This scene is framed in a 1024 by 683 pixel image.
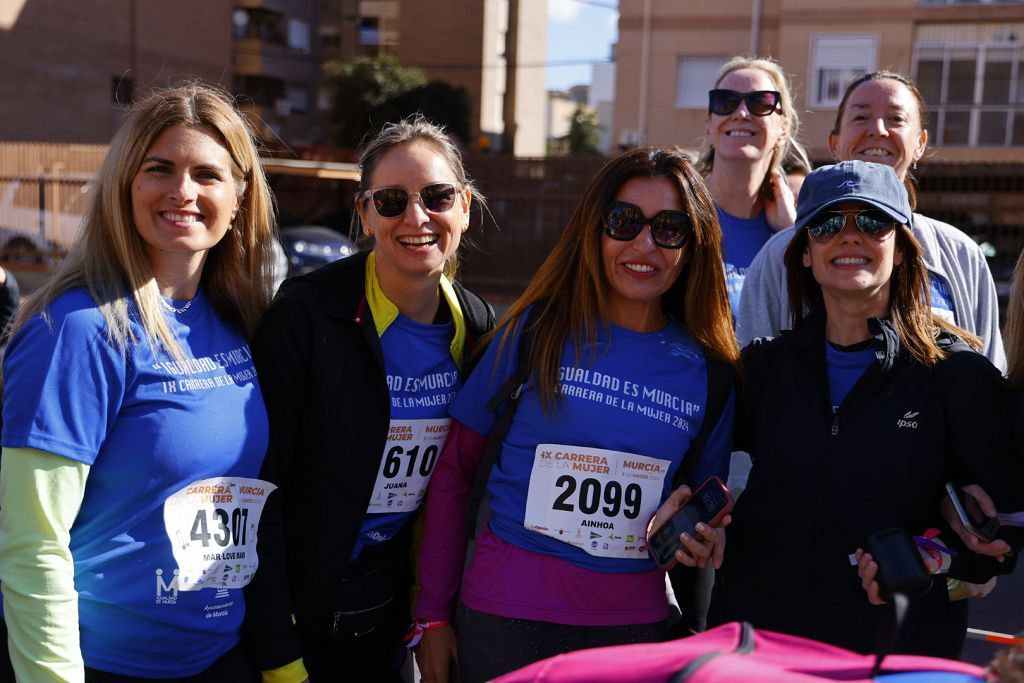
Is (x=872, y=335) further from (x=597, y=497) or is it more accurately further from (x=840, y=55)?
(x=840, y=55)

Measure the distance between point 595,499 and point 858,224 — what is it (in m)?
1.09

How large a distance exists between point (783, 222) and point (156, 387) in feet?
9.13

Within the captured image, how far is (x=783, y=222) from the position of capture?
3.98m

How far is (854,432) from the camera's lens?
2486mm

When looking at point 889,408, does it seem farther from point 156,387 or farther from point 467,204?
point 156,387

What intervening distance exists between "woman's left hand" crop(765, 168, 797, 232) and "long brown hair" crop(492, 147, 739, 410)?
1340 mm

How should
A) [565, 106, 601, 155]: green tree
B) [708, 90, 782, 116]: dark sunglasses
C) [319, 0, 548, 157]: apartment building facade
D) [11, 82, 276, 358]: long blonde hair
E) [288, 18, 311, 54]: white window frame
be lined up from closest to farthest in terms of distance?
[11, 82, 276, 358]: long blonde hair, [708, 90, 782, 116]: dark sunglasses, [319, 0, 548, 157]: apartment building facade, [288, 18, 311, 54]: white window frame, [565, 106, 601, 155]: green tree

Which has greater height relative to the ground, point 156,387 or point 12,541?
point 156,387

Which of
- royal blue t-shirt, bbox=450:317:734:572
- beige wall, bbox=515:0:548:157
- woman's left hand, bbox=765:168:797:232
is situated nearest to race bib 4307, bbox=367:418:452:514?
royal blue t-shirt, bbox=450:317:734:572

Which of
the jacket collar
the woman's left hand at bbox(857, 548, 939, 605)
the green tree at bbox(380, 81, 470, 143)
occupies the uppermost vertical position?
the green tree at bbox(380, 81, 470, 143)

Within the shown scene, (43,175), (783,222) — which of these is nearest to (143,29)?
(43,175)

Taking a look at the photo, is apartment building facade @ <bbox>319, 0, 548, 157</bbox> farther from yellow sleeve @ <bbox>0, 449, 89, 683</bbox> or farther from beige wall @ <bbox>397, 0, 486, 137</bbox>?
yellow sleeve @ <bbox>0, 449, 89, 683</bbox>

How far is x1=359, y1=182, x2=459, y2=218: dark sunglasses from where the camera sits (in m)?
2.81

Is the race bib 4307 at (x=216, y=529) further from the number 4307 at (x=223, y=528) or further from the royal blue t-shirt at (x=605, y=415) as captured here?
the royal blue t-shirt at (x=605, y=415)
